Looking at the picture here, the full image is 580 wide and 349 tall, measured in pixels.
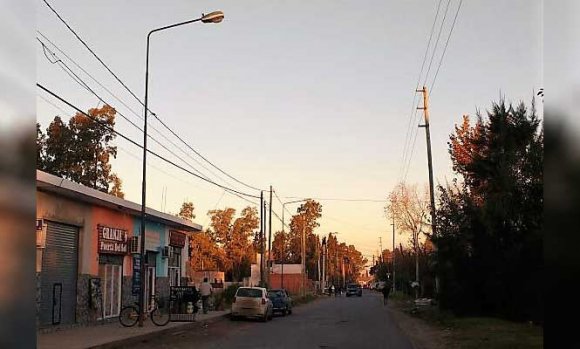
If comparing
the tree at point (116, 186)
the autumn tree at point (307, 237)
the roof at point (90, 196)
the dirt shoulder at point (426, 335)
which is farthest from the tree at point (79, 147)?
the autumn tree at point (307, 237)

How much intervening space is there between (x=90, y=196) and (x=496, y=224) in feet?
53.5

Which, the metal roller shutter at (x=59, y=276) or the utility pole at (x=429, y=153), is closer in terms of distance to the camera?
the metal roller shutter at (x=59, y=276)

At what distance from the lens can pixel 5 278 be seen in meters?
2.96

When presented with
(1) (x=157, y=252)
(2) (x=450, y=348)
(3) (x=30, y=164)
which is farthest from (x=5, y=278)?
(1) (x=157, y=252)

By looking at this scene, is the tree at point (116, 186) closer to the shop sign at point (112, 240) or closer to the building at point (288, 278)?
the shop sign at point (112, 240)

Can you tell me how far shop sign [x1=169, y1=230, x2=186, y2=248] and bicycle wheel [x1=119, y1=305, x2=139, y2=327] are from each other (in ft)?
35.9

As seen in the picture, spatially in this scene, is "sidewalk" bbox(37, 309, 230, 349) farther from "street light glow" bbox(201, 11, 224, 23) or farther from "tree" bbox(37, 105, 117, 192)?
"tree" bbox(37, 105, 117, 192)

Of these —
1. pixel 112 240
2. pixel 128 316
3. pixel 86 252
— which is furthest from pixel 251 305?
pixel 86 252

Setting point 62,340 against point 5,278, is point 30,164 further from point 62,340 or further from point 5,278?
point 62,340

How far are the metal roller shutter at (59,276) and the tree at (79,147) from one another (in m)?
22.2

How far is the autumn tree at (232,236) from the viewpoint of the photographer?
97.8m

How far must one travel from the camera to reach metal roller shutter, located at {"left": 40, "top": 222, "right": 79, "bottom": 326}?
2189cm

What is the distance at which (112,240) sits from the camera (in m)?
27.8

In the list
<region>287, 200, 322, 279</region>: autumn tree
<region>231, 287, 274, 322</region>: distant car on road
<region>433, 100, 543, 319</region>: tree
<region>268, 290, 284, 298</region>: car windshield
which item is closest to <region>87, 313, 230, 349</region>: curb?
<region>231, 287, 274, 322</region>: distant car on road
